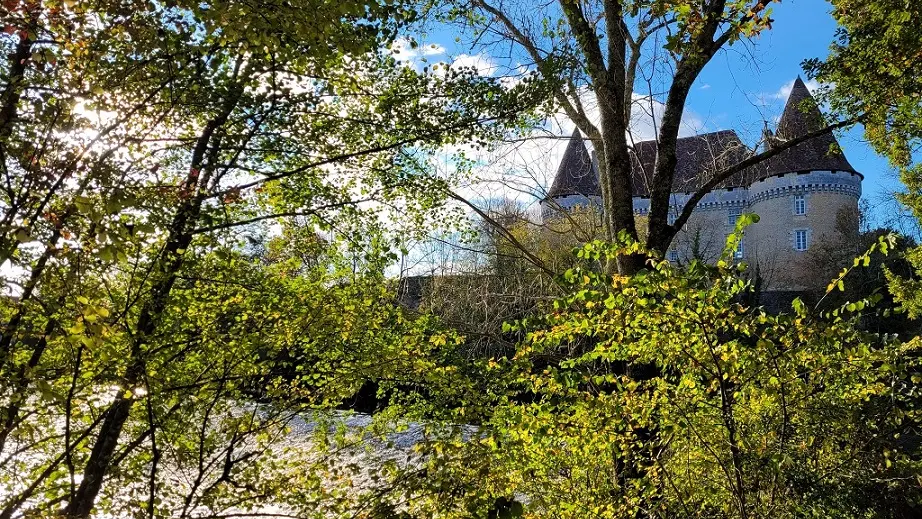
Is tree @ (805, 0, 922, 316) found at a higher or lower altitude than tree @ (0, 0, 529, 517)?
higher

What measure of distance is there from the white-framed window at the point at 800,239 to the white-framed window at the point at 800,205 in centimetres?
100

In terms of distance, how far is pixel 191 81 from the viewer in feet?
12.9

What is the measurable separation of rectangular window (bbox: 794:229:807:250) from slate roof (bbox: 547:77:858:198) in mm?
3322

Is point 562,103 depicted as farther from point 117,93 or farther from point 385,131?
point 117,93

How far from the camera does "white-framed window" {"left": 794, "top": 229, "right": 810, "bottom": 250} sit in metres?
33.2

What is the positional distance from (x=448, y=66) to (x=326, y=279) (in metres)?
2.26

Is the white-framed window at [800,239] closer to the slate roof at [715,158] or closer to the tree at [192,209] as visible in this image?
the slate roof at [715,158]

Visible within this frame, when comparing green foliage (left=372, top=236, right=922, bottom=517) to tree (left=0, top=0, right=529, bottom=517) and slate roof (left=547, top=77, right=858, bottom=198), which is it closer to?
tree (left=0, top=0, right=529, bottom=517)

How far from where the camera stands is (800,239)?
33.5 m

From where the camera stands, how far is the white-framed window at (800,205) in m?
33.4

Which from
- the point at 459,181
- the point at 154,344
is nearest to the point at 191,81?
the point at 154,344

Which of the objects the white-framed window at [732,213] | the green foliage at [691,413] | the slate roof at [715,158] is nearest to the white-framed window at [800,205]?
the slate roof at [715,158]

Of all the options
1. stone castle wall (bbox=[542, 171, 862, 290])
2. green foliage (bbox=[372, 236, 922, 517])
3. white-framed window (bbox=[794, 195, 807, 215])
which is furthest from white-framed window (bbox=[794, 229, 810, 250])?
green foliage (bbox=[372, 236, 922, 517])

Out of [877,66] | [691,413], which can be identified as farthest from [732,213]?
[691,413]
